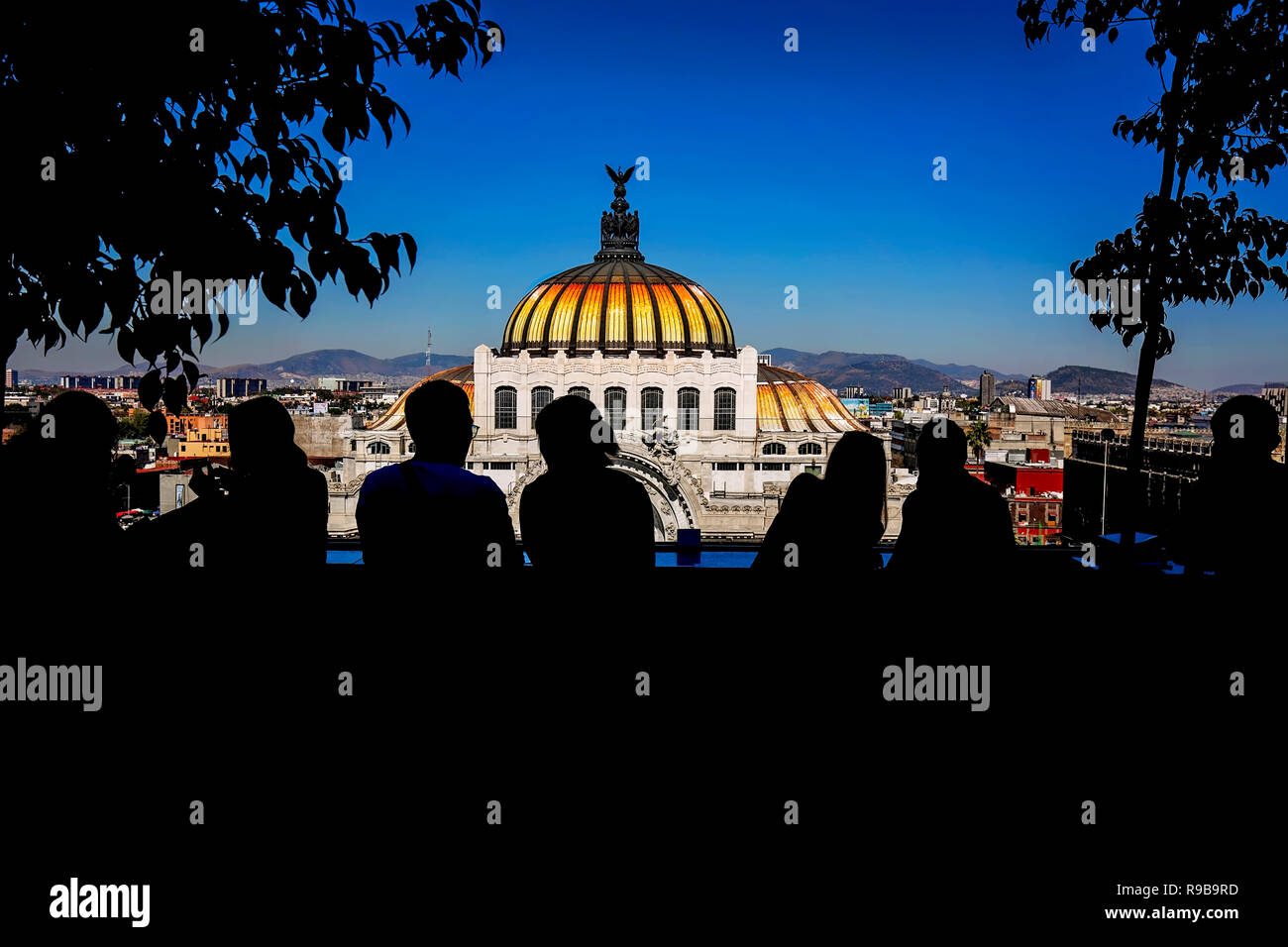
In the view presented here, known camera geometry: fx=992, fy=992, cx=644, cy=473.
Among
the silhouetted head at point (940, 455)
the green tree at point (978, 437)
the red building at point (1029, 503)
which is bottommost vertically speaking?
the red building at point (1029, 503)

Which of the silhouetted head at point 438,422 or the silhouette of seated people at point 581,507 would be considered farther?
the silhouetted head at point 438,422

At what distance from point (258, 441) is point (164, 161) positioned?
111cm

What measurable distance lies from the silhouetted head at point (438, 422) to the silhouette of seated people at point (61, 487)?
118 cm

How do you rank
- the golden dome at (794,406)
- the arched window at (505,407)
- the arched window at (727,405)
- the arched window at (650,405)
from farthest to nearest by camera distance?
the golden dome at (794,406) → the arched window at (727,405) → the arched window at (650,405) → the arched window at (505,407)

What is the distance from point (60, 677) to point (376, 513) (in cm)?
127

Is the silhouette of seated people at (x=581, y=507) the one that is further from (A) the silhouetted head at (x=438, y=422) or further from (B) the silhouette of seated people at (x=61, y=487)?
(B) the silhouette of seated people at (x=61, y=487)

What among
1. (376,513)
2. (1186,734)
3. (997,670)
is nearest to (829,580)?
(997,670)

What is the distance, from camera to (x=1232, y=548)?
4.07 metres

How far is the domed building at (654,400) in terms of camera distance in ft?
117

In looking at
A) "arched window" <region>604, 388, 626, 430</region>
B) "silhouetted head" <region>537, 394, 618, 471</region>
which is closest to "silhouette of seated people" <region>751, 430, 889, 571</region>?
"silhouetted head" <region>537, 394, 618, 471</region>

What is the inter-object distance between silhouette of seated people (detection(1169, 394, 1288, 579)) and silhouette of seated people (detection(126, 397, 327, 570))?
3674mm

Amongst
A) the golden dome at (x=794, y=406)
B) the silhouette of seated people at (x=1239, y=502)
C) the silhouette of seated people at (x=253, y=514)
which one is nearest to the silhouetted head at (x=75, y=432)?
the silhouette of seated people at (x=253, y=514)

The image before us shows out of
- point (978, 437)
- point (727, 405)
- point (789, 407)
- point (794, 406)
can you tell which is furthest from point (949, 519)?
point (978, 437)

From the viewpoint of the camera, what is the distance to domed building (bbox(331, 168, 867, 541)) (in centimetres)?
3575
